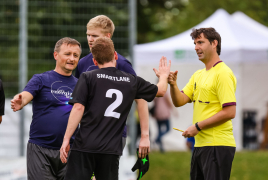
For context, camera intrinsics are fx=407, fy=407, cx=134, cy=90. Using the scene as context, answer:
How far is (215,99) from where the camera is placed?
3891mm

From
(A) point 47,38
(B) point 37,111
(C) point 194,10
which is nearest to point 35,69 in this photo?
(A) point 47,38

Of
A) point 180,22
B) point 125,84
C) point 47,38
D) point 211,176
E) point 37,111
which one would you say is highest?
point 180,22

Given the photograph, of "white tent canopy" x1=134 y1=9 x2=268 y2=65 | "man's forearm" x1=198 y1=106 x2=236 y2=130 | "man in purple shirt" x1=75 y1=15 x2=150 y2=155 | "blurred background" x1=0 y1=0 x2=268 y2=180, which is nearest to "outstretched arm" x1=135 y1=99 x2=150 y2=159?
"man in purple shirt" x1=75 y1=15 x2=150 y2=155

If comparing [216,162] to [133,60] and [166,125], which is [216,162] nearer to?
[133,60]

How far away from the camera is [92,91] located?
11.1 ft

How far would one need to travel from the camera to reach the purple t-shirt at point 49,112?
413 centimetres

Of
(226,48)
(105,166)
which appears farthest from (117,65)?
(226,48)

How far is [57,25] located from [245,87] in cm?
782

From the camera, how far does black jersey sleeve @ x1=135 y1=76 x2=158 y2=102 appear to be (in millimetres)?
3582

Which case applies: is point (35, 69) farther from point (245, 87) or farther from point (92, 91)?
point (245, 87)

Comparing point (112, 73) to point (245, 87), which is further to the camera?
point (245, 87)

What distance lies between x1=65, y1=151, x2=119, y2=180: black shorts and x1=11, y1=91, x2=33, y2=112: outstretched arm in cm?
76

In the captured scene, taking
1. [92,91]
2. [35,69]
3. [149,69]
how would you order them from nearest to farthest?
[92,91]
[35,69]
[149,69]

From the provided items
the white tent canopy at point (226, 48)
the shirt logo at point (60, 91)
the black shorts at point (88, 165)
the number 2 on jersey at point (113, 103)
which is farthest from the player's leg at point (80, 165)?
the white tent canopy at point (226, 48)
